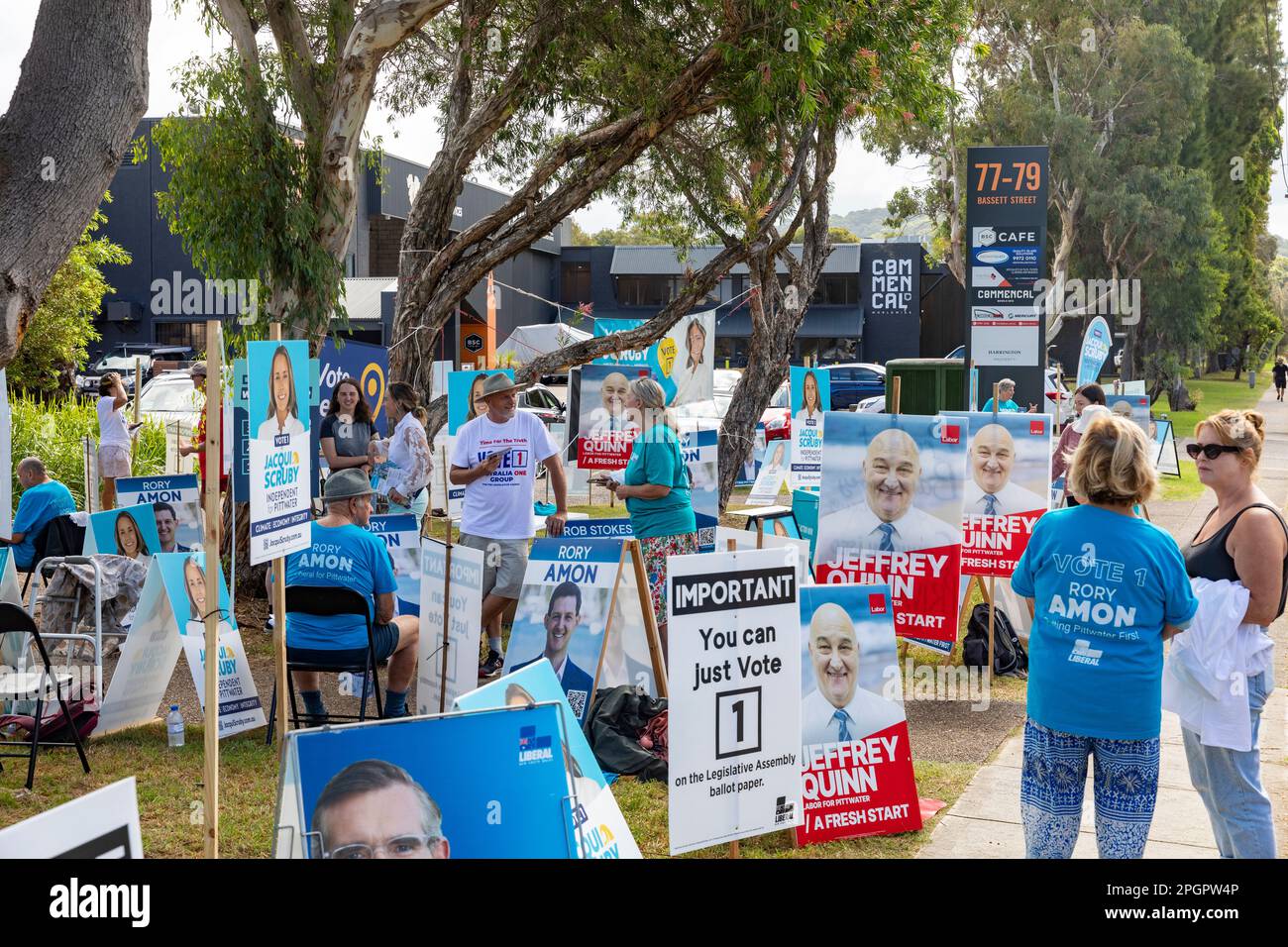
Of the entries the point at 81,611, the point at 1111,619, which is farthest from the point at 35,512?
the point at 1111,619

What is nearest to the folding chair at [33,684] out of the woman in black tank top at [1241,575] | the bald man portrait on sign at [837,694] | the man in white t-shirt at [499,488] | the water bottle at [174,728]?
the water bottle at [174,728]

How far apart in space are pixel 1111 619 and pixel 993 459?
521cm

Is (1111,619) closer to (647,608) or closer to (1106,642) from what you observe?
(1106,642)

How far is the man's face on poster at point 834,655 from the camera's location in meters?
5.51

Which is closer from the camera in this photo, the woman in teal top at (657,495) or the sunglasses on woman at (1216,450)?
the sunglasses on woman at (1216,450)

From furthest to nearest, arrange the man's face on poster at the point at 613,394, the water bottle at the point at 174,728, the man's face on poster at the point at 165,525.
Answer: the man's face on poster at the point at 613,394 → the man's face on poster at the point at 165,525 → the water bottle at the point at 174,728

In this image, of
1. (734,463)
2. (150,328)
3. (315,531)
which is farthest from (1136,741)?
(150,328)

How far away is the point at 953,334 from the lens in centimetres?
5488

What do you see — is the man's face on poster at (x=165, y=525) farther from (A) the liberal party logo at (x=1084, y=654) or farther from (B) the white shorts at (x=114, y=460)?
(A) the liberal party logo at (x=1084, y=654)

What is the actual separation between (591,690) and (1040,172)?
1228 cm

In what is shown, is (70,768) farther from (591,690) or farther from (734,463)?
(734,463)

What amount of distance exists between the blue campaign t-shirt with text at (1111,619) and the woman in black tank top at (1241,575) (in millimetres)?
461

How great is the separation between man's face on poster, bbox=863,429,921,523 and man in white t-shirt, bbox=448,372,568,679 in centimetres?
195

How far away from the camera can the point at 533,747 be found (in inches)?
142
